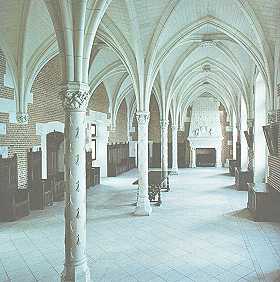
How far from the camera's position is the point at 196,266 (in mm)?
5867

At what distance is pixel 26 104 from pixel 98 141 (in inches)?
326

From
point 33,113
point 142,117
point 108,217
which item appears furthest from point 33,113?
point 108,217

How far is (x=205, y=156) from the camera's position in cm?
2806

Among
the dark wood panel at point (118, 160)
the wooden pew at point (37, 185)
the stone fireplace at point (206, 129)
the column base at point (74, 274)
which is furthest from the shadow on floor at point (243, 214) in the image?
the stone fireplace at point (206, 129)

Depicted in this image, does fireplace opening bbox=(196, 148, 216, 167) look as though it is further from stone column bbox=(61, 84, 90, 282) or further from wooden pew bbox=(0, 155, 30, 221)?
stone column bbox=(61, 84, 90, 282)

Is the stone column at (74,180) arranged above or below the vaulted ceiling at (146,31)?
below

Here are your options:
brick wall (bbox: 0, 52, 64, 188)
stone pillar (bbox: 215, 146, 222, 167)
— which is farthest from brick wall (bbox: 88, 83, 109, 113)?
stone pillar (bbox: 215, 146, 222, 167)

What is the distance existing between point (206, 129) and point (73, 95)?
904 inches

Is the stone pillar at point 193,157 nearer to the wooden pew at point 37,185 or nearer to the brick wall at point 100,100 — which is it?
the brick wall at point 100,100

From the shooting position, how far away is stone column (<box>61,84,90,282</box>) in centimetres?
488

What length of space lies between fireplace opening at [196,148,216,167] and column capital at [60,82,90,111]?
23.9 metres

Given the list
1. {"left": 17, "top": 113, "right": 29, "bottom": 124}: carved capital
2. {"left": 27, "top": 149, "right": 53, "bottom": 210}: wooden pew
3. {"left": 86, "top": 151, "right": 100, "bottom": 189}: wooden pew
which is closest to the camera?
{"left": 17, "top": 113, "right": 29, "bottom": 124}: carved capital

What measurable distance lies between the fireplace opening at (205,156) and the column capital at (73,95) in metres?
23.9

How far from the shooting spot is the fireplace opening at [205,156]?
27844 millimetres
